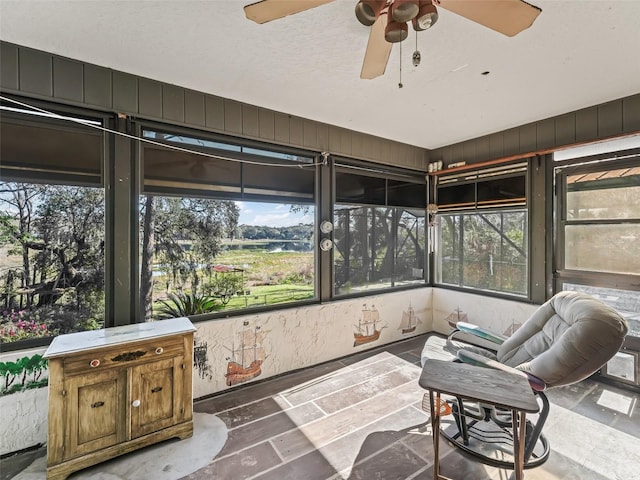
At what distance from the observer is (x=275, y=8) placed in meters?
1.37

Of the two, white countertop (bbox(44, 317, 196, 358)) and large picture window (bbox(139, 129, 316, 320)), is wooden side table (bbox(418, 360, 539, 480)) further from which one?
large picture window (bbox(139, 129, 316, 320))

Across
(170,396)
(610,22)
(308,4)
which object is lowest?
(170,396)

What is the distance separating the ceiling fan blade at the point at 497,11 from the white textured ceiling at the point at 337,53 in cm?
44

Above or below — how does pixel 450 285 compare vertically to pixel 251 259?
below

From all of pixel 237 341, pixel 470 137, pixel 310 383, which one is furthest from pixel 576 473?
pixel 470 137

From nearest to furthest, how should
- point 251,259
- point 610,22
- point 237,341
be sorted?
point 610,22, point 237,341, point 251,259

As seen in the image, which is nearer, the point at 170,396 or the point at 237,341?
the point at 170,396

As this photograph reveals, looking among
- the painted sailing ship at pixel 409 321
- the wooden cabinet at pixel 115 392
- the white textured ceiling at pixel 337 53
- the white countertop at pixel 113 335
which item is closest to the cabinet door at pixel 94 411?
the wooden cabinet at pixel 115 392

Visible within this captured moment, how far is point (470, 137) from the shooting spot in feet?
13.3

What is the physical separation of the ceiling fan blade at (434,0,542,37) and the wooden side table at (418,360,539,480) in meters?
1.83

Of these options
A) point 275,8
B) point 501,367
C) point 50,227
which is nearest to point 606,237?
point 501,367

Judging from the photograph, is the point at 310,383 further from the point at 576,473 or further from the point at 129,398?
the point at 576,473

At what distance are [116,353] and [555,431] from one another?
3.23 meters

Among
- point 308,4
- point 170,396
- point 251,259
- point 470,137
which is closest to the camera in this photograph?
point 308,4
